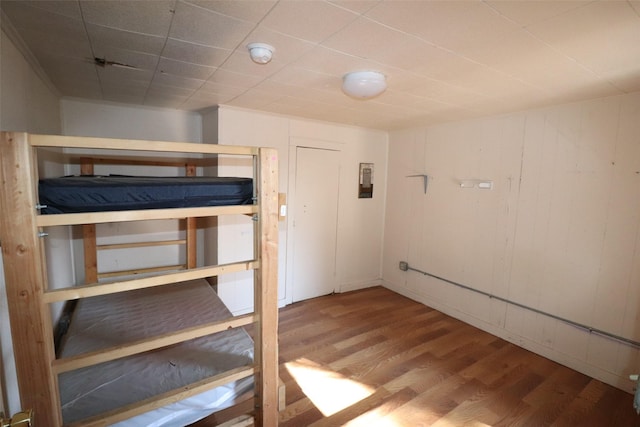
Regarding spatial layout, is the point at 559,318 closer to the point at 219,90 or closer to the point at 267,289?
the point at 267,289

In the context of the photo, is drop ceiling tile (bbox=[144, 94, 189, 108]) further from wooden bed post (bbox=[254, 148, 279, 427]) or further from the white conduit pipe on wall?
the white conduit pipe on wall

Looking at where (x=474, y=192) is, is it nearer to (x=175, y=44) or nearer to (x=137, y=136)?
(x=175, y=44)

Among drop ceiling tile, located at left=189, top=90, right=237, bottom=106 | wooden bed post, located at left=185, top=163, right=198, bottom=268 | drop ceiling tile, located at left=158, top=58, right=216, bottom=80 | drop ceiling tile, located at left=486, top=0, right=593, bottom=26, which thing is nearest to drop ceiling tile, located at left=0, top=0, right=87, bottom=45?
drop ceiling tile, located at left=158, top=58, right=216, bottom=80

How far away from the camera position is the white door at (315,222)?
11.8 ft

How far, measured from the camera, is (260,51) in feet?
5.11

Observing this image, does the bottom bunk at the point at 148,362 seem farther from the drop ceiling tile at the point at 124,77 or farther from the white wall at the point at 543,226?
the white wall at the point at 543,226

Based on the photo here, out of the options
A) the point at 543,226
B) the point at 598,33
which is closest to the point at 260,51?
the point at 598,33

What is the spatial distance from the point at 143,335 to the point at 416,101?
2.70m

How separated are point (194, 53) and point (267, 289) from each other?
1357 millimetres

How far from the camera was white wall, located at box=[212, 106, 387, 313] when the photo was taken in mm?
3096

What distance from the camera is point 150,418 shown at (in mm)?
1328

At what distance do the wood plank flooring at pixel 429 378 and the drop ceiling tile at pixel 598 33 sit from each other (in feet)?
7.21

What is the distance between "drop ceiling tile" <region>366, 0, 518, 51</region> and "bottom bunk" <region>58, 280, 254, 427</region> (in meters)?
1.70

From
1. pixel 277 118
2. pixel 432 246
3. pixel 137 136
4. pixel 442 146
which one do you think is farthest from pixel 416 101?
pixel 137 136
